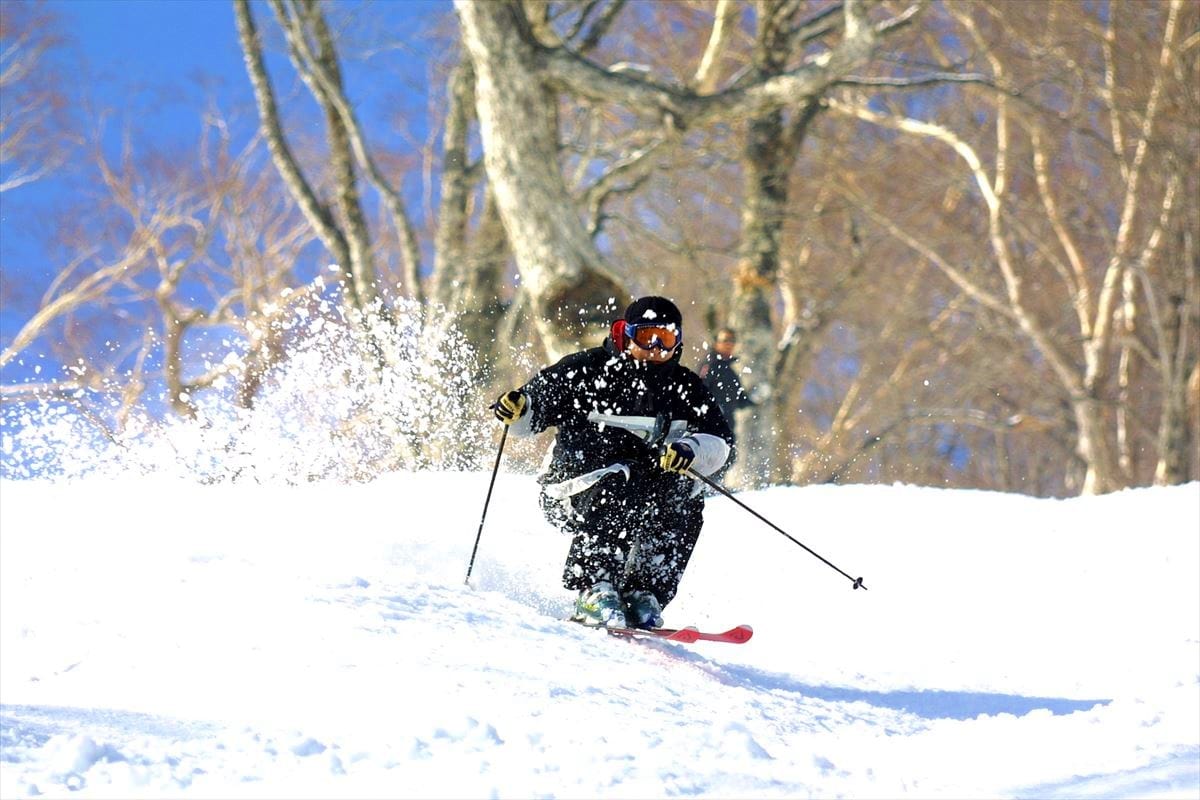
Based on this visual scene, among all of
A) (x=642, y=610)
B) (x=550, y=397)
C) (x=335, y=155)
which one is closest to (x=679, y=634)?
(x=642, y=610)

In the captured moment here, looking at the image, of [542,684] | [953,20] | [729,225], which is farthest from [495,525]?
[729,225]

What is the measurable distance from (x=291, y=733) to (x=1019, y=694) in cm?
362

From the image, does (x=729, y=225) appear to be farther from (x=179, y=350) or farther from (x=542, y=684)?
(x=542, y=684)

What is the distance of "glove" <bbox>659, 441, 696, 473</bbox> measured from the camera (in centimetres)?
495

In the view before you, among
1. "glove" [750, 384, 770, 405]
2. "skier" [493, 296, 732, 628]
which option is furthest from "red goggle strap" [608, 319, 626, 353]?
"glove" [750, 384, 770, 405]

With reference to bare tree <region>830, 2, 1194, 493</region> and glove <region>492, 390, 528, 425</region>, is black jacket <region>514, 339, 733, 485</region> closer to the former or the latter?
glove <region>492, 390, 528, 425</region>

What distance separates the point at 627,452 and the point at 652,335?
0.49 meters

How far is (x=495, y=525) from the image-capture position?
24.2ft

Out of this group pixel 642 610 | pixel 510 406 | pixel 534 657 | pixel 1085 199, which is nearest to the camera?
pixel 534 657

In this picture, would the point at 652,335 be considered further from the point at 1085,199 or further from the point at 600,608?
the point at 1085,199

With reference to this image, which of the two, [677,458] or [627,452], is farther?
[627,452]

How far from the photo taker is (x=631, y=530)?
17.5 ft

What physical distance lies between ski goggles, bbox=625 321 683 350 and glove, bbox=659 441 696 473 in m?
0.50

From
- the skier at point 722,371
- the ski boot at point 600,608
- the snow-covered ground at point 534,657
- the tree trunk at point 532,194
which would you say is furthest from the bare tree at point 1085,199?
the ski boot at point 600,608
